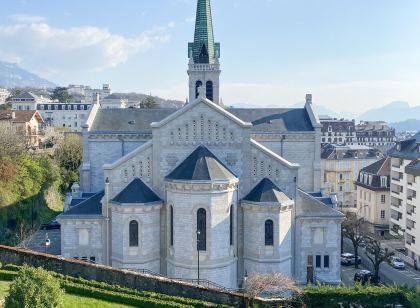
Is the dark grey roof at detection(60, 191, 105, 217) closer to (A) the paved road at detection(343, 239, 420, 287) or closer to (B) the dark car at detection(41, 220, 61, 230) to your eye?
(B) the dark car at detection(41, 220, 61, 230)

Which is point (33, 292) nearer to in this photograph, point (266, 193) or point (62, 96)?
point (266, 193)

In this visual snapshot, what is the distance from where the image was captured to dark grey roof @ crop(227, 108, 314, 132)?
46.4m

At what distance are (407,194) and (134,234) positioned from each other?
35.3m

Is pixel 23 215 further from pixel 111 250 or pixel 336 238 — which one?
pixel 336 238

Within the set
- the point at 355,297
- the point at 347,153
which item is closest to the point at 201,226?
the point at 355,297

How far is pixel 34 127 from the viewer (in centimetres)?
7888

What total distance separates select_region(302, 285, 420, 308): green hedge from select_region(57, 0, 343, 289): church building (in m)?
6.95

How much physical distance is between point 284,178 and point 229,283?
31.1 ft

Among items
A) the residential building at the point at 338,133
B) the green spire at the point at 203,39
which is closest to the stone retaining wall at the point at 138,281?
the green spire at the point at 203,39

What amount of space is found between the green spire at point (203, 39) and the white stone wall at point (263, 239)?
60.2 ft

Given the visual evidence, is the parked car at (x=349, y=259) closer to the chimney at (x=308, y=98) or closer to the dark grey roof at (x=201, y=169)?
the chimney at (x=308, y=98)

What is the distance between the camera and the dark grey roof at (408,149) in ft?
186

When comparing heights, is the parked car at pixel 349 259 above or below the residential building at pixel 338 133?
below

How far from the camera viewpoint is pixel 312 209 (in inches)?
1554
